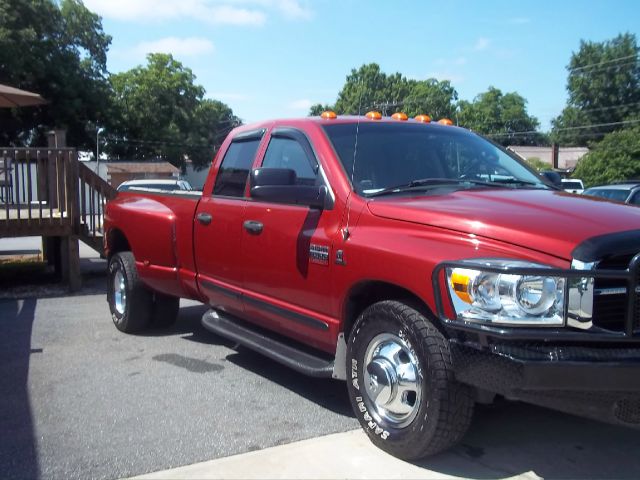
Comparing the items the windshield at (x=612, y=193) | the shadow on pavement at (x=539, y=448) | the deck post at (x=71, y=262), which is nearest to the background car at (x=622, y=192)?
the windshield at (x=612, y=193)

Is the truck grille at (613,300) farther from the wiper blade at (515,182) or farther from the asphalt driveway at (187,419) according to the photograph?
the wiper blade at (515,182)

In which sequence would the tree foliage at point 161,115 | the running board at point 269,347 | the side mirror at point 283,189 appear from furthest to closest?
1. the tree foliage at point 161,115
2. the running board at point 269,347
3. the side mirror at point 283,189

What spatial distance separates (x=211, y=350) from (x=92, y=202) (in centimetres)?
503

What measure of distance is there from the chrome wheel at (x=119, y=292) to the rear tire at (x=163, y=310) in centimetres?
30

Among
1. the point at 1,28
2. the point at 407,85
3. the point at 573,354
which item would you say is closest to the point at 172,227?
the point at 573,354

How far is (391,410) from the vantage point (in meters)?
3.81

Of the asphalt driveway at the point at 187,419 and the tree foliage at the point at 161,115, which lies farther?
the tree foliage at the point at 161,115

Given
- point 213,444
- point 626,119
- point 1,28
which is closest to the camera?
point 213,444

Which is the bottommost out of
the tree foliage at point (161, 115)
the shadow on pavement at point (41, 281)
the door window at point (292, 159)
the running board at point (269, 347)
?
the shadow on pavement at point (41, 281)

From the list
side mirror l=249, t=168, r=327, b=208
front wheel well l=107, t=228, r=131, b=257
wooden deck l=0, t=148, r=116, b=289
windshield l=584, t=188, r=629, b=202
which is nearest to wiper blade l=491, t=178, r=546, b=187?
side mirror l=249, t=168, r=327, b=208

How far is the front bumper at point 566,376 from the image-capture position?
306 centimetres

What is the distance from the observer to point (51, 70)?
3678 centimetres

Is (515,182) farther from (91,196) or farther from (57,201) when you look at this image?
(57,201)

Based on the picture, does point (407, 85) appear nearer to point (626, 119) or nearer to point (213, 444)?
point (626, 119)
